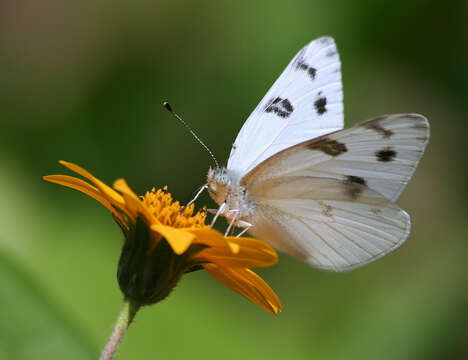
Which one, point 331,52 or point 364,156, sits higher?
point 331,52

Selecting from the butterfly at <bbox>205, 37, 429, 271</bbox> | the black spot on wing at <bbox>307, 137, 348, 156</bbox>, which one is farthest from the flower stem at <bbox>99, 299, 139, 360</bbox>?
the black spot on wing at <bbox>307, 137, 348, 156</bbox>

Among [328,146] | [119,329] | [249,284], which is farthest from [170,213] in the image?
[328,146]

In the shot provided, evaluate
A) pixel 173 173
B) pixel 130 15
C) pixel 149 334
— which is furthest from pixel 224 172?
pixel 130 15

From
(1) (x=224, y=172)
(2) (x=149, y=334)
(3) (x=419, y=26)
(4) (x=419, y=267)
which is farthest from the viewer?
(3) (x=419, y=26)

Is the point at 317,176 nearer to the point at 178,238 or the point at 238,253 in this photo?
the point at 238,253

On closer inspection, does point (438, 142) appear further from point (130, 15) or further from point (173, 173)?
point (130, 15)

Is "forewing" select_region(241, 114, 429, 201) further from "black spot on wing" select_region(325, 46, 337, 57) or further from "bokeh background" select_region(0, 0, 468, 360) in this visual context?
"bokeh background" select_region(0, 0, 468, 360)

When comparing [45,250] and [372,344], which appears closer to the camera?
[45,250]
